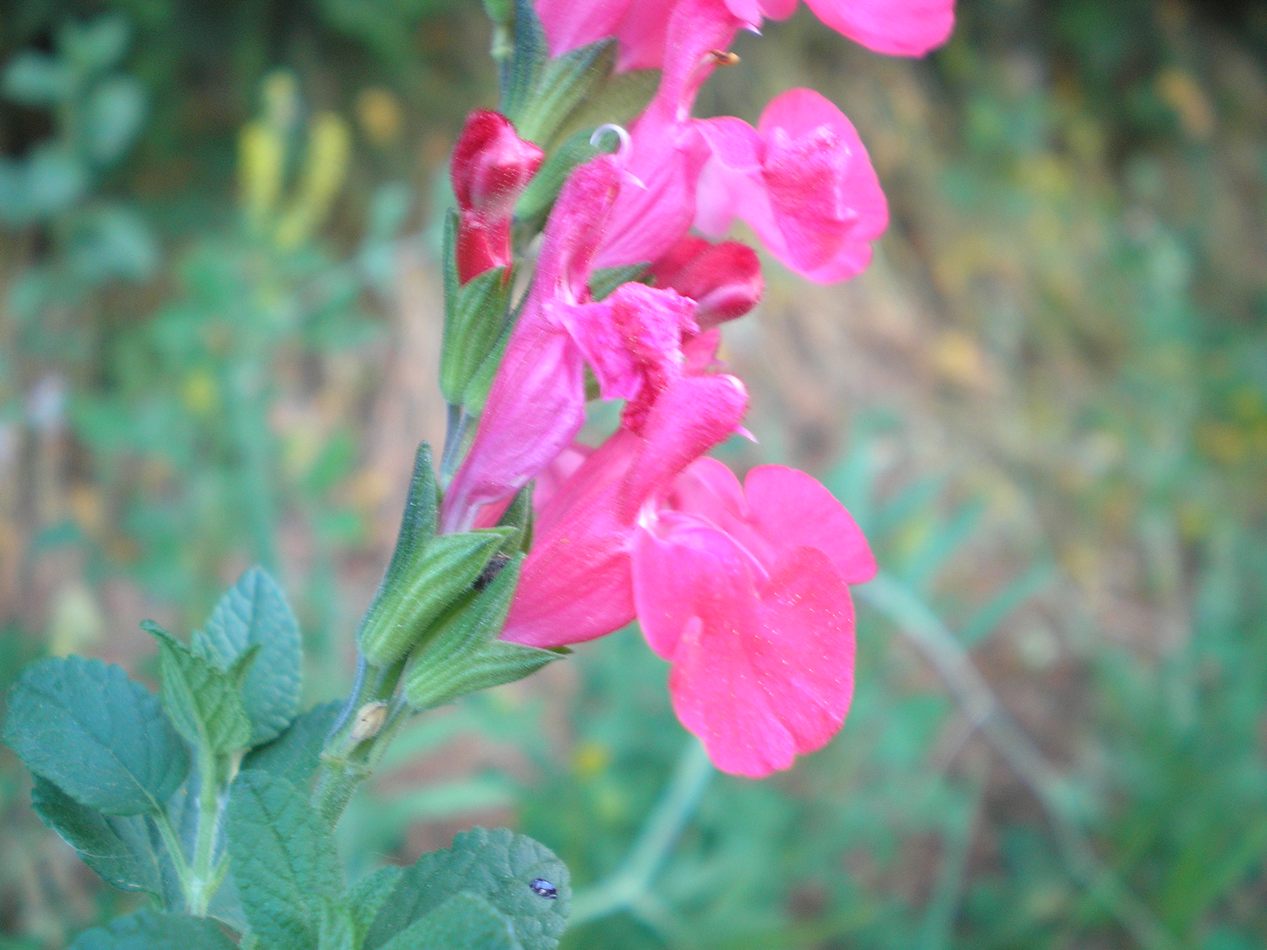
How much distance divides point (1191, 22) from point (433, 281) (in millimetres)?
2743

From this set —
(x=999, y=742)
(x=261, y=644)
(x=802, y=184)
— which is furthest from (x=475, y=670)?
(x=999, y=742)

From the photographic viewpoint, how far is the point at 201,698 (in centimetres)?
36

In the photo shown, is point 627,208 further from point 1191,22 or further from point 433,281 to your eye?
point 1191,22

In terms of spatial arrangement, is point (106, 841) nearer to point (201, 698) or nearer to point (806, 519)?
point (201, 698)

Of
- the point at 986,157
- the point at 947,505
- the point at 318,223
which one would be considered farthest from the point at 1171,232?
the point at 318,223

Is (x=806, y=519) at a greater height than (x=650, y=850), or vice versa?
(x=806, y=519)

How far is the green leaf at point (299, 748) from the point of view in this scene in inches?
15.8

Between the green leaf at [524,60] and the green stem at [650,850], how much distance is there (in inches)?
26.5

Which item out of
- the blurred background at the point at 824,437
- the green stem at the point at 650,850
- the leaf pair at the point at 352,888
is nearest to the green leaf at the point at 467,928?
the leaf pair at the point at 352,888

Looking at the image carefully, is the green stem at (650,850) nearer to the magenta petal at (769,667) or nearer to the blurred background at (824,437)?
the blurred background at (824,437)

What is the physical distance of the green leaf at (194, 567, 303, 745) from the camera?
41 centimetres

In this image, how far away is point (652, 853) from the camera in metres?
0.98

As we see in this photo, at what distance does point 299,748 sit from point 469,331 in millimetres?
175

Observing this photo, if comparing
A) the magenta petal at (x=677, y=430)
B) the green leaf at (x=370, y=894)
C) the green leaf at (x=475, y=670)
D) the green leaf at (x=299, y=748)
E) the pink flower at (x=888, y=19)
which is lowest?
the green leaf at (x=299, y=748)
